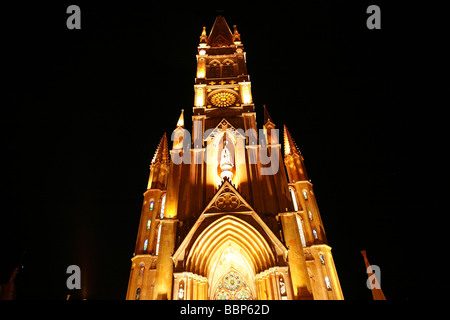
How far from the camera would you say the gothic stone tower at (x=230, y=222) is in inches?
583

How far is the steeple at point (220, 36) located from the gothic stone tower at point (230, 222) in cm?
1187

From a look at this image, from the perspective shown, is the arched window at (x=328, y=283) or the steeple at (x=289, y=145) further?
the steeple at (x=289, y=145)

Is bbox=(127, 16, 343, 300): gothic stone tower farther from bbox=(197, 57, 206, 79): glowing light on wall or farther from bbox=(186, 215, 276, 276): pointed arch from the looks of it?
bbox=(197, 57, 206, 79): glowing light on wall

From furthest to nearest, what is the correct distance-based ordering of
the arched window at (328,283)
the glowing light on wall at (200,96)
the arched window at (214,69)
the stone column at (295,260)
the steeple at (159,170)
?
the arched window at (214,69) → the glowing light on wall at (200,96) → the steeple at (159,170) → the arched window at (328,283) → the stone column at (295,260)

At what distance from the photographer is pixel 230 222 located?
16.4 meters

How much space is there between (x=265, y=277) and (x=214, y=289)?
388 cm

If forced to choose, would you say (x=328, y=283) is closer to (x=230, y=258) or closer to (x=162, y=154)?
(x=230, y=258)

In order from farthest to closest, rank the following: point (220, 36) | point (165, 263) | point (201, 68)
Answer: point (220, 36)
point (201, 68)
point (165, 263)

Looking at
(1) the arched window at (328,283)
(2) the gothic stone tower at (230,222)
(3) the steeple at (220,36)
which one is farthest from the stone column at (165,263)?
(3) the steeple at (220,36)

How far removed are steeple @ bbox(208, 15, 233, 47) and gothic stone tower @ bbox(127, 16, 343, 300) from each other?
11872 millimetres

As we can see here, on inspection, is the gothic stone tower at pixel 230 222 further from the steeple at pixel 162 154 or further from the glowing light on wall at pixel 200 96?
the glowing light on wall at pixel 200 96

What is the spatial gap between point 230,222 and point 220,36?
26697 mm

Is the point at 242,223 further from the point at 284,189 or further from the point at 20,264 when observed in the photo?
the point at 20,264

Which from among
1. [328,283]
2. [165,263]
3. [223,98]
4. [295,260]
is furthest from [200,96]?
[328,283]
